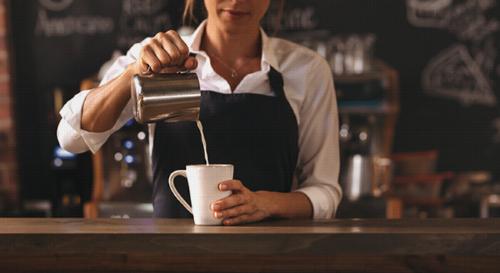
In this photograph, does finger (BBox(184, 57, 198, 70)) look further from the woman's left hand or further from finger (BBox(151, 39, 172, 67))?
the woman's left hand

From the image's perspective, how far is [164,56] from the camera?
129cm

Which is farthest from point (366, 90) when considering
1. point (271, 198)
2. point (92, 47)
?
point (271, 198)

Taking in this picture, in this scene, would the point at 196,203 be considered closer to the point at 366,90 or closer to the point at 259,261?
the point at 259,261

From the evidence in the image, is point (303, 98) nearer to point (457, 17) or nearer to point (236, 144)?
point (236, 144)

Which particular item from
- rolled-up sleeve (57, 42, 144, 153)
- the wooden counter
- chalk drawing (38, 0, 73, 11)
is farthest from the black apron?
chalk drawing (38, 0, 73, 11)

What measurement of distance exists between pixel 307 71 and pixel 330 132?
157 millimetres

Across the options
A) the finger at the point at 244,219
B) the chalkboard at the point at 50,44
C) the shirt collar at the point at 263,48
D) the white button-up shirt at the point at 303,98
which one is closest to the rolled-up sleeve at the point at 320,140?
the white button-up shirt at the point at 303,98

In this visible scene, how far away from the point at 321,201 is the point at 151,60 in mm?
474

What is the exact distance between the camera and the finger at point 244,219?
1.21 m

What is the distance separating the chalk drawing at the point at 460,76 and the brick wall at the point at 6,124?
232 cm

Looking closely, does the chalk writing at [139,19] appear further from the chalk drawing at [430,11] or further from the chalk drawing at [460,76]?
the chalk drawing at [460,76]

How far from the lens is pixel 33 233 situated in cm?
107

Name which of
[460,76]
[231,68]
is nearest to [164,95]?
[231,68]

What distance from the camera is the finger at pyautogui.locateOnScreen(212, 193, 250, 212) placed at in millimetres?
1196
